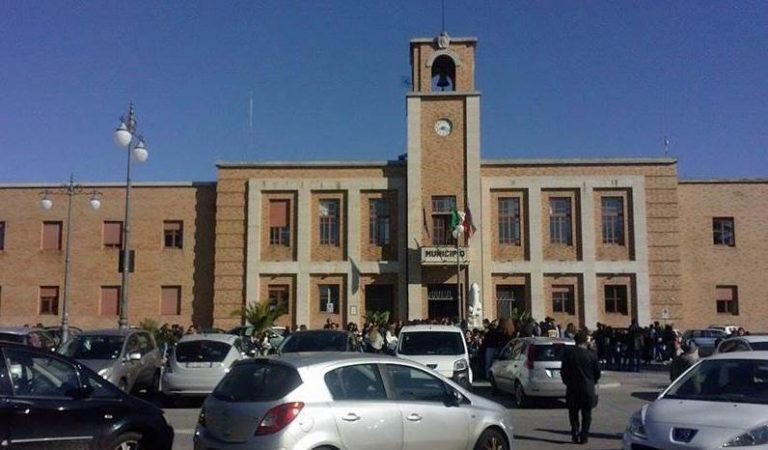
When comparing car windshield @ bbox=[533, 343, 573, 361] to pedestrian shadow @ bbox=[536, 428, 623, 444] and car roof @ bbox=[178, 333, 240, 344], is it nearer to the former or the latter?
pedestrian shadow @ bbox=[536, 428, 623, 444]

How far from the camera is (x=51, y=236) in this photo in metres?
40.4

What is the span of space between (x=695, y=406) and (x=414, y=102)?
31.4 meters

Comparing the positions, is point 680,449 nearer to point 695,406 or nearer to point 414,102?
point 695,406

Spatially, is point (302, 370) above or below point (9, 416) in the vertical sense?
above

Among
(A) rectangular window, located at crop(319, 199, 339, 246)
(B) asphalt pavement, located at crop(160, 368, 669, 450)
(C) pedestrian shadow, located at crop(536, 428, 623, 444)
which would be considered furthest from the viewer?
(A) rectangular window, located at crop(319, 199, 339, 246)

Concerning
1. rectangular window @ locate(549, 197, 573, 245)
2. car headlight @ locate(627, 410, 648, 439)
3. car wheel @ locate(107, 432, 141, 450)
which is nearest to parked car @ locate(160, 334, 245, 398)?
car wheel @ locate(107, 432, 141, 450)

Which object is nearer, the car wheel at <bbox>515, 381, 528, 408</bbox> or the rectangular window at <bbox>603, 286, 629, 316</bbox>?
the car wheel at <bbox>515, 381, 528, 408</bbox>

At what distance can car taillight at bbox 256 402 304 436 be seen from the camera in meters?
6.95

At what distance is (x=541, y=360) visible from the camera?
1603 centimetres

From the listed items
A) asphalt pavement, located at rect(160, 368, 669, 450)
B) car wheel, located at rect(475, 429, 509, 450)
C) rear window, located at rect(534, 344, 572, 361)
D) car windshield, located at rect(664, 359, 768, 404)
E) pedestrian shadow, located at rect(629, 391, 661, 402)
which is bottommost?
pedestrian shadow, located at rect(629, 391, 661, 402)

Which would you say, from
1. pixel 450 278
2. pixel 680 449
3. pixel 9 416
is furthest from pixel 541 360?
pixel 450 278

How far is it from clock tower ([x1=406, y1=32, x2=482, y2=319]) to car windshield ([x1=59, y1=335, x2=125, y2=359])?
21.7 metres

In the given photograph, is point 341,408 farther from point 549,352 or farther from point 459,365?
point 549,352

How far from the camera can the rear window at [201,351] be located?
16203mm
